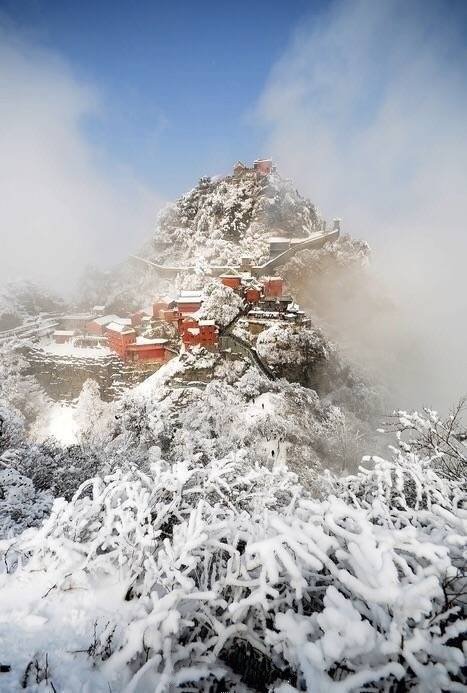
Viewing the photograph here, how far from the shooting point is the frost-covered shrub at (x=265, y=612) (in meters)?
1.42

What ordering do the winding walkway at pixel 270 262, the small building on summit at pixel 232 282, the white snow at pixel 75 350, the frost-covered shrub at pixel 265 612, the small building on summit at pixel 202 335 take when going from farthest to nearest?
the winding walkway at pixel 270 262
the small building on summit at pixel 232 282
the white snow at pixel 75 350
the small building on summit at pixel 202 335
the frost-covered shrub at pixel 265 612

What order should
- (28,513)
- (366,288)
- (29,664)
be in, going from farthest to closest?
(366,288)
(28,513)
(29,664)

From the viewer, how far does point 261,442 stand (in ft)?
78.8

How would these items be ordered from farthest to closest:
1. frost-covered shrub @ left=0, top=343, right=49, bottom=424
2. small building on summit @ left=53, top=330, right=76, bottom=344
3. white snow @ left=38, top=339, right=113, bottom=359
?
small building on summit @ left=53, top=330, right=76, bottom=344 → white snow @ left=38, top=339, right=113, bottom=359 → frost-covered shrub @ left=0, top=343, right=49, bottom=424

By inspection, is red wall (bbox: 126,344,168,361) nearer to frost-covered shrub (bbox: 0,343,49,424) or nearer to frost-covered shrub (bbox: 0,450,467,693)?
frost-covered shrub (bbox: 0,343,49,424)

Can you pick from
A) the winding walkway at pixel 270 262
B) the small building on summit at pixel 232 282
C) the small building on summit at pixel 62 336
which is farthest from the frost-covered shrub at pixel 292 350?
the small building on summit at pixel 62 336

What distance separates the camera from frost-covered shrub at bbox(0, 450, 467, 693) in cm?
142

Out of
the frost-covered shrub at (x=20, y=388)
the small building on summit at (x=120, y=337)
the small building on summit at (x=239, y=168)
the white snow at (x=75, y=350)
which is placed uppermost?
the small building on summit at (x=239, y=168)

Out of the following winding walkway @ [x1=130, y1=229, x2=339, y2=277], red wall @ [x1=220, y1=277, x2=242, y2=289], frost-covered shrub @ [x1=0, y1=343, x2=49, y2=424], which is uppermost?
winding walkway @ [x1=130, y1=229, x2=339, y2=277]

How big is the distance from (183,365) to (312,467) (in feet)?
45.1

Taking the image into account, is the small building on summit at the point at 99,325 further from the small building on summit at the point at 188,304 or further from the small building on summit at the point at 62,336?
the small building on summit at the point at 188,304

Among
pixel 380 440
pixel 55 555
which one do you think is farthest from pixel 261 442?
pixel 55 555

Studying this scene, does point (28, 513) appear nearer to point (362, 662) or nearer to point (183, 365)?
point (362, 662)

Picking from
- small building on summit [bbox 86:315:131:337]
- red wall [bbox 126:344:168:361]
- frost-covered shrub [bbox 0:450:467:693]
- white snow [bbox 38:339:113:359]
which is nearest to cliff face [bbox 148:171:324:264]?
small building on summit [bbox 86:315:131:337]
